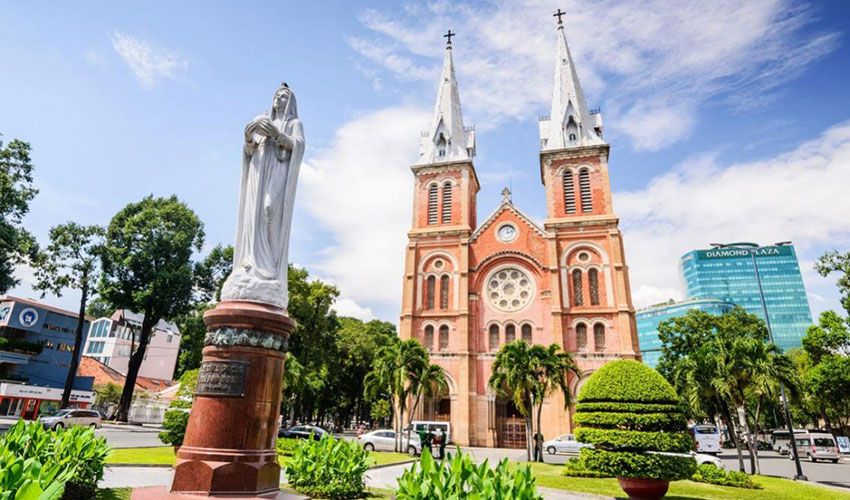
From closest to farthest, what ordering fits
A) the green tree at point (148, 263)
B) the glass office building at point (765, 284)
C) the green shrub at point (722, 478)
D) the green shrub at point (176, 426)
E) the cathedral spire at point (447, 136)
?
the green shrub at point (722, 478), the green shrub at point (176, 426), the green tree at point (148, 263), the cathedral spire at point (447, 136), the glass office building at point (765, 284)

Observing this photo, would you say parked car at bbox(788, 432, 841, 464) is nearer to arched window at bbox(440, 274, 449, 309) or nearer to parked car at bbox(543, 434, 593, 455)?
parked car at bbox(543, 434, 593, 455)

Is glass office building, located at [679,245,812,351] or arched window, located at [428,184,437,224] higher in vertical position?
glass office building, located at [679,245,812,351]

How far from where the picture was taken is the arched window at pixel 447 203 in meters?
35.5

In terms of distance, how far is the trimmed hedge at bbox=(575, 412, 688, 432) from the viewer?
9.47 m

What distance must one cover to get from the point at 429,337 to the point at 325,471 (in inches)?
983

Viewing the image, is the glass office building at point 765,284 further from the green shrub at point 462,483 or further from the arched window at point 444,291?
the green shrub at point 462,483

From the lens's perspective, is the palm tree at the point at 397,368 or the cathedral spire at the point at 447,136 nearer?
the palm tree at the point at 397,368

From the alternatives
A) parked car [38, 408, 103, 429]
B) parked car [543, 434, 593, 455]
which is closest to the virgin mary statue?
parked car [38, 408, 103, 429]

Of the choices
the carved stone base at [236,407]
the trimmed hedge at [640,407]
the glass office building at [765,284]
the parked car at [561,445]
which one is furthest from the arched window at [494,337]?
the glass office building at [765,284]

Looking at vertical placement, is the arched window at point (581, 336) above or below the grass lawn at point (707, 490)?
above

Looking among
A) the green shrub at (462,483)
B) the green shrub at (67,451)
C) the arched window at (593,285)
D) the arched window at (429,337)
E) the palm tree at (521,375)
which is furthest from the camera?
the arched window at (429,337)

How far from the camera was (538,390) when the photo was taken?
21.2 m

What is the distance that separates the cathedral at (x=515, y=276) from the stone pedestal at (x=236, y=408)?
24.7 metres

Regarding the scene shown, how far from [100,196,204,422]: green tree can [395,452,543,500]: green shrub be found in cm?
2816
